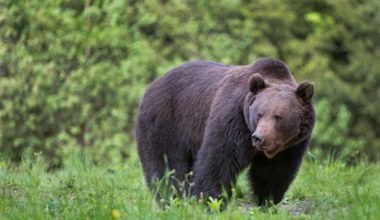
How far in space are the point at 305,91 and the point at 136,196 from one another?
1.79 meters

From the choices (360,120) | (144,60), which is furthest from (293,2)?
(144,60)

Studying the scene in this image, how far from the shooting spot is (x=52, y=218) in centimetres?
531

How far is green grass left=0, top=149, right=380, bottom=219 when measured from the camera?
17.2 feet

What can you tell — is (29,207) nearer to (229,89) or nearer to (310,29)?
(229,89)

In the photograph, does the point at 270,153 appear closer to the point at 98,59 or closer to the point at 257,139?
the point at 257,139

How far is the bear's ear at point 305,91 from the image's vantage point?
6.30 m

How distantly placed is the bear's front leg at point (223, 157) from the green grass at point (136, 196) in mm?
206

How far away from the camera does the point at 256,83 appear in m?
6.32

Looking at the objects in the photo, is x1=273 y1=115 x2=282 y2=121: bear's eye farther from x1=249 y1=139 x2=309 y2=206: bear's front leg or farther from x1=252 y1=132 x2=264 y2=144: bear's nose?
x1=249 y1=139 x2=309 y2=206: bear's front leg

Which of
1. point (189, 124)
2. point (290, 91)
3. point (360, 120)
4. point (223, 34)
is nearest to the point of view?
point (290, 91)

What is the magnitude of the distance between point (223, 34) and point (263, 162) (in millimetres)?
14227

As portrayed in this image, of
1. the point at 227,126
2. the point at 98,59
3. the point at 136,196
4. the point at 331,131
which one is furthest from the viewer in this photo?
the point at 331,131

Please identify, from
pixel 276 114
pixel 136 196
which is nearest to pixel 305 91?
pixel 276 114

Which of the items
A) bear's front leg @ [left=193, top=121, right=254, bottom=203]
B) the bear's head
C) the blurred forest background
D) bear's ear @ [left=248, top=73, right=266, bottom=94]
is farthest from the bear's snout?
the blurred forest background
